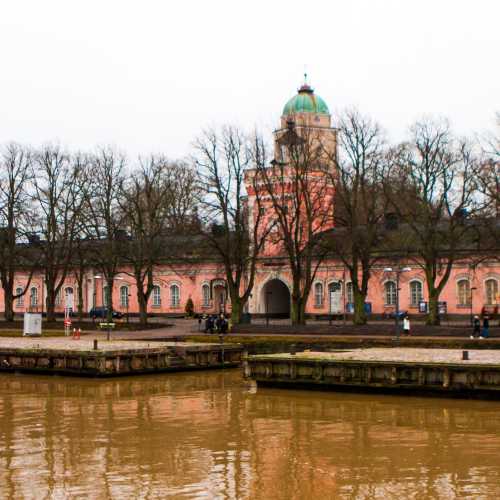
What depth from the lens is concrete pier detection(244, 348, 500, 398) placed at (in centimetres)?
2864

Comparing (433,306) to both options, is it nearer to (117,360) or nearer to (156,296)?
(117,360)

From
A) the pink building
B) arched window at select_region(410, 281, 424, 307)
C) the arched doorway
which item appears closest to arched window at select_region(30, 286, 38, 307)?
the pink building

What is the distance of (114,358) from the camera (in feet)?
123

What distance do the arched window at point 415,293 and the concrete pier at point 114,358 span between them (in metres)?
23.9

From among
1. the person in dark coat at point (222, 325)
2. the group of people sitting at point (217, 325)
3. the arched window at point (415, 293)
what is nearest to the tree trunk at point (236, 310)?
the group of people sitting at point (217, 325)

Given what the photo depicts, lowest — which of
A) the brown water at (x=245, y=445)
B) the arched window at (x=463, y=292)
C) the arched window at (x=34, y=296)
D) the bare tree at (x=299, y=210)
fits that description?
the brown water at (x=245, y=445)

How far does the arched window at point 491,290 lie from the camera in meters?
60.1

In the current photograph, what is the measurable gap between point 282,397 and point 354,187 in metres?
23.2

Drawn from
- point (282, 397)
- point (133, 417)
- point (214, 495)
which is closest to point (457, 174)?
point (282, 397)

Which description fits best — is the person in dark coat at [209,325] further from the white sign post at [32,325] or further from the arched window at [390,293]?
the arched window at [390,293]

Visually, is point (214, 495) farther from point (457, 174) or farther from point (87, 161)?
point (87, 161)

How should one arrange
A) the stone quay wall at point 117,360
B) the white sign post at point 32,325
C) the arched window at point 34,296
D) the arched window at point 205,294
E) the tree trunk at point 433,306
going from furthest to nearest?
the arched window at point 34,296
the arched window at point 205,294
the white sign post at point 32,325
the tree trunk at point 433,306
the stone quay wall at point 117,360

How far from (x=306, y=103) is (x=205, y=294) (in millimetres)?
18722

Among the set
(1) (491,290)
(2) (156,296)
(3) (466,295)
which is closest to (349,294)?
(3) (466,295)
